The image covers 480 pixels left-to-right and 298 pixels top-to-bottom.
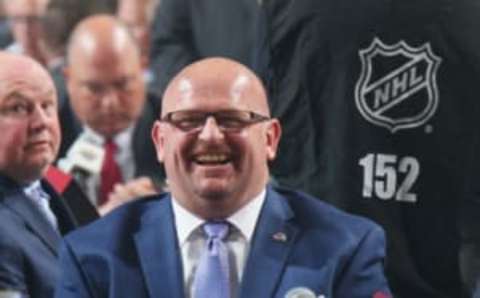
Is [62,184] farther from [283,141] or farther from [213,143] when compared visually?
[213,143]

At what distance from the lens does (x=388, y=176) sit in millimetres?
3340

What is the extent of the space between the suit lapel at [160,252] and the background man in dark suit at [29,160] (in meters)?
0.33

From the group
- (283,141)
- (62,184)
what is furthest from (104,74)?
(283,141)

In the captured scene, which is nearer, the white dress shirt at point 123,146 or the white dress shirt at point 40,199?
the white dress shirt at point 40,199

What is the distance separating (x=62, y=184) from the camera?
13.1ft

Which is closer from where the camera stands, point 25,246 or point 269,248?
point 269,248

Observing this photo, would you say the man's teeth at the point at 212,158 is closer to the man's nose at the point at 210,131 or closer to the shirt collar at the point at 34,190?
the man's nose at the point at 210,131

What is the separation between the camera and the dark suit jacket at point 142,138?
191 inches

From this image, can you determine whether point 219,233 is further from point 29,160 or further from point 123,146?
point 123,146

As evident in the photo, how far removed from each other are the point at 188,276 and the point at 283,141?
1.90 ft

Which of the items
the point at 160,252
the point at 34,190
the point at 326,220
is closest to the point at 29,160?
the point at 34,190

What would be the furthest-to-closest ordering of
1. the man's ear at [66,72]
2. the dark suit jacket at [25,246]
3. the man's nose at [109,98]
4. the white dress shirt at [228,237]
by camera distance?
the man's ear at [66,72]
the man's nose at [109,98]
the dark suit jacket at [25,246]
the white dress shirt at [228,237]

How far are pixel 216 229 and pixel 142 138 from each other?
1890 mm

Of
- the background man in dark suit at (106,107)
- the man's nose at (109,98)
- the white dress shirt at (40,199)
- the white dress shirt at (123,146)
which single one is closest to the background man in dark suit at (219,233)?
the white dress shirt at (40,199)
